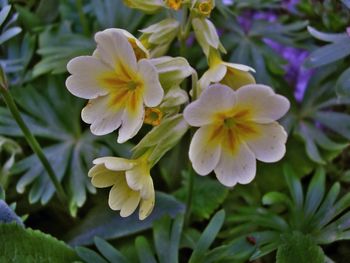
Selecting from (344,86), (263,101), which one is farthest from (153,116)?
(344,86)

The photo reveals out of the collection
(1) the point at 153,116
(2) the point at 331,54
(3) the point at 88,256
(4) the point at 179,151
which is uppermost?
(1) the point at 153,116

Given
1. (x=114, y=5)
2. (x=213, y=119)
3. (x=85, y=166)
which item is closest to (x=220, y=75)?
(x=213, y=119)

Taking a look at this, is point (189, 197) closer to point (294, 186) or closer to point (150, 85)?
point (294, 186)

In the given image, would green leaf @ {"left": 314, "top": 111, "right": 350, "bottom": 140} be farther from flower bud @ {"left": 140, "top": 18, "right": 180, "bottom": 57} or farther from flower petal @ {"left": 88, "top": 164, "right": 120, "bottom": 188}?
flower petal @ {"left": 88, "top": 164, "right": 120, "bottom": 188}

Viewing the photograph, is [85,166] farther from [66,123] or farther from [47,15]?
[47,15]

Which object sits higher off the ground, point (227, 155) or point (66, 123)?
point (227, 155)

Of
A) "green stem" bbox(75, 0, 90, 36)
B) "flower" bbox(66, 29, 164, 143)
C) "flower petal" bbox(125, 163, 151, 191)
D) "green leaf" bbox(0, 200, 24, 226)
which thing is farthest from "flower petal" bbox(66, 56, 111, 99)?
"green stem" bbox(75, 0, 90, 36)

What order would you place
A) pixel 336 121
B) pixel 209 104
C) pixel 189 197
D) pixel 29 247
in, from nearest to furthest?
pixel 209 104, pixel 29 247, pixel 189 197, pixel 336 121
